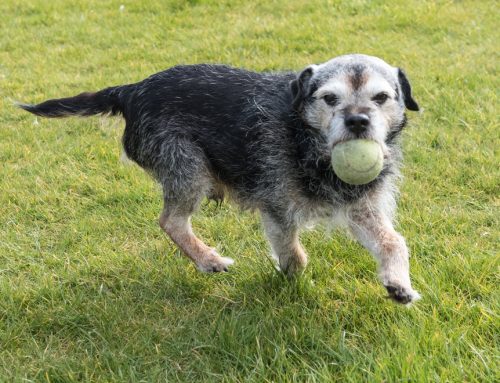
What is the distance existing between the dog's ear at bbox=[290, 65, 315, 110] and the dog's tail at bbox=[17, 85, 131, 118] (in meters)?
1.18

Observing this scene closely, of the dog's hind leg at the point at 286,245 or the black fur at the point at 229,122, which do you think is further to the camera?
Result: the dog's hind leg at the point at 286,245

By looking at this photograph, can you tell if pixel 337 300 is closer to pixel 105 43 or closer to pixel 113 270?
pixel 113 270

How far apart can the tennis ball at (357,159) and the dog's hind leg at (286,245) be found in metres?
0.68

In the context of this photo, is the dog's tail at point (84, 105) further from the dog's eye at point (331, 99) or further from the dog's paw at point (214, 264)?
the dog's eye at point (331, 99)

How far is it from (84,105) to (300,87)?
57.9 inches

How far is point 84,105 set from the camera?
3959 millimetres

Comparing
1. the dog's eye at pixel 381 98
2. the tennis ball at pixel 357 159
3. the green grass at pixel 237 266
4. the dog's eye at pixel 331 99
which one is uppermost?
the dog's eye at pixel 381 98

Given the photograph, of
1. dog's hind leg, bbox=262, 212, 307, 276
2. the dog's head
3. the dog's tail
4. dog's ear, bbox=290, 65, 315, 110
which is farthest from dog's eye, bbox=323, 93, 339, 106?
the dog's tail

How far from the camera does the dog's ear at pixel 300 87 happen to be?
134 inches

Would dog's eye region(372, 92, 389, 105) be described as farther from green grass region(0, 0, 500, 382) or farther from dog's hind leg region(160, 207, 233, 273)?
dog's hind leg region(160, 207, 233, 273)

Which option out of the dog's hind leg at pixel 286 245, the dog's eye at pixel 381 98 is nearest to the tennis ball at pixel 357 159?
the dog's eye at pixel 381 98

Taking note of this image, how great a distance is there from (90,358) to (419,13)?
23.2 feet

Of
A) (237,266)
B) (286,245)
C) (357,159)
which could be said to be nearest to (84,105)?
(237,266)

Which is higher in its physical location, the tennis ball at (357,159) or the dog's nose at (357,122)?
the dog's nose at (357,122)
